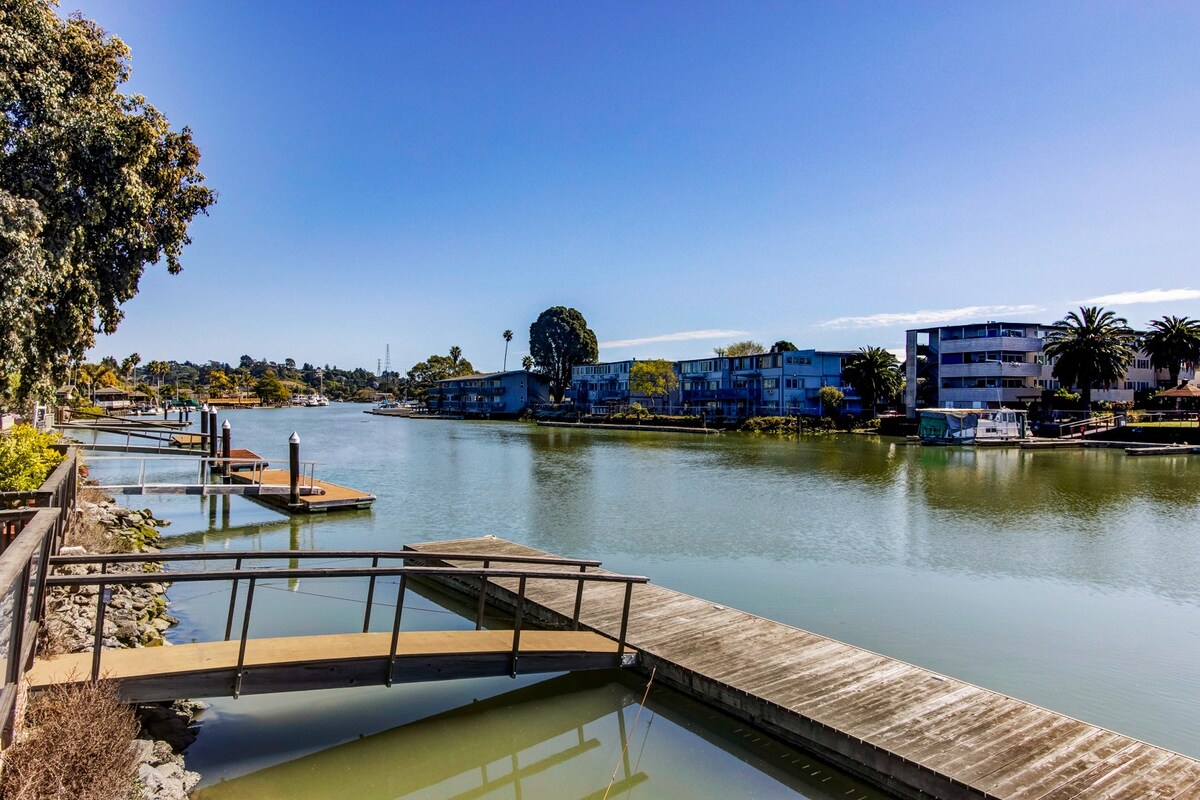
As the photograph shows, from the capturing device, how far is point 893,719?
8.41 meters

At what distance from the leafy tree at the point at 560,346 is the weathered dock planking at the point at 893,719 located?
125 m

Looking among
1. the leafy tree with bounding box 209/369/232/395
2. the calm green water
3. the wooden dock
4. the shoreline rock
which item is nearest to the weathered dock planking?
the calm green water

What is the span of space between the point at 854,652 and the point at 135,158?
1683cm

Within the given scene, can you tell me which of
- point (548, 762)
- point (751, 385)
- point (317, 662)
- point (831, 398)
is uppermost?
point (751, 385)

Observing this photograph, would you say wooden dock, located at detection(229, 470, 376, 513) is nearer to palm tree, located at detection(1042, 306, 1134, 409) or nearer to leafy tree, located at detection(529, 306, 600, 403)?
palm tree, located at detection(1042, 306, 1134, 409)

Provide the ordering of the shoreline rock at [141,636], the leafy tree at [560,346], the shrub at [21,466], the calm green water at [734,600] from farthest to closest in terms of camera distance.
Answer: the leafy tree at [560,346] < the shrub at [21,466] < the calm green water at [734,600] < the shoreline rock at [141,636]

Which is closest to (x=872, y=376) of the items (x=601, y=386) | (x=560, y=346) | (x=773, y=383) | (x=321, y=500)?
(x=773, y=383)

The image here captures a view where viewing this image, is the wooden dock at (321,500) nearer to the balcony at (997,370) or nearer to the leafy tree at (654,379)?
the balcony at (997,370)

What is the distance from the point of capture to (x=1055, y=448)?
64000 mm

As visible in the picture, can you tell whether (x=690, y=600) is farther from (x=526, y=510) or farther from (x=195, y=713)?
(x=526, y=510)

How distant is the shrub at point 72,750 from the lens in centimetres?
530

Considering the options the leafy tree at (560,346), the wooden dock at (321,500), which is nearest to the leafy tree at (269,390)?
the leafy tree at (560,346)

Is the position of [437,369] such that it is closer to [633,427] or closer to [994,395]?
[633,427]

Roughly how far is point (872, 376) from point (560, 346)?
6381cm
